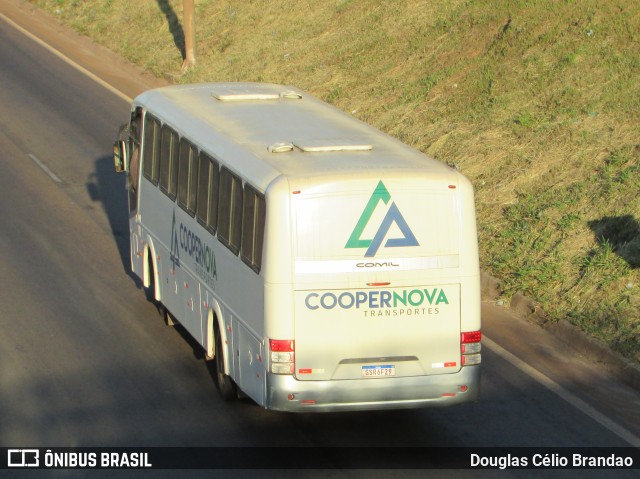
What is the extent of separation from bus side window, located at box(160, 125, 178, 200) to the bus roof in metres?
0.16

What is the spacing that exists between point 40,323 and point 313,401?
5.27 meters

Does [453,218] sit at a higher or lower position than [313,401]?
higher

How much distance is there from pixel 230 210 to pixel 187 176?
1.63m

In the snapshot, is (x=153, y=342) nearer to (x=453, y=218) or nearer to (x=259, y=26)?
(x=453, y=218)

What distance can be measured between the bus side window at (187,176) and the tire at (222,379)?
148 centimetres

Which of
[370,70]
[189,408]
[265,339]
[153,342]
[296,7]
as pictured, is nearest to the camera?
[265,339]

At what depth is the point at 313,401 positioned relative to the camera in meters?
11.1

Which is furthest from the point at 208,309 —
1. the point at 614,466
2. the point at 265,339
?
the point at 614,466

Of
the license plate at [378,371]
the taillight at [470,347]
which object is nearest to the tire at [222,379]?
the license plate at [378,371]

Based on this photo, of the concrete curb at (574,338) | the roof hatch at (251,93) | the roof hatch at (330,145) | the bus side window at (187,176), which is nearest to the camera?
the roof hatch at (330,145)

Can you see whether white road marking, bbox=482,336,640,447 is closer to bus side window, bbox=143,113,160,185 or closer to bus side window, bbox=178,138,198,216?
bus side window, bbox=178,138,198,216

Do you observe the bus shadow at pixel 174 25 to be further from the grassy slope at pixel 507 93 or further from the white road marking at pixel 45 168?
the white road marking at pixel 45 168

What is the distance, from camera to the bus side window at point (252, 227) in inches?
439

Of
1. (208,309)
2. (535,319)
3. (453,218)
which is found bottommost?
(535,319)
